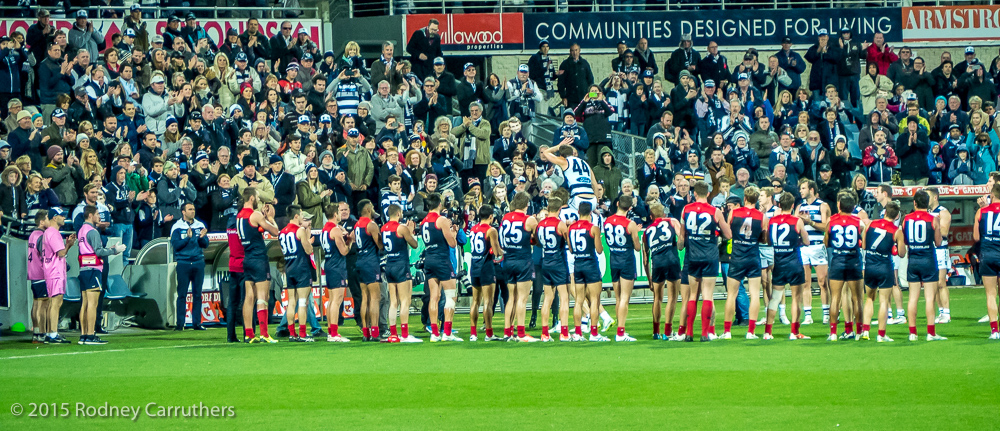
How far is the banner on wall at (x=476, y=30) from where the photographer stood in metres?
29.0

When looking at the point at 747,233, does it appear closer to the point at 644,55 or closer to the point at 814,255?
the point at 814,255

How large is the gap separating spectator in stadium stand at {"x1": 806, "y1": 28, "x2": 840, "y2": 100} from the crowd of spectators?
0.15 ft

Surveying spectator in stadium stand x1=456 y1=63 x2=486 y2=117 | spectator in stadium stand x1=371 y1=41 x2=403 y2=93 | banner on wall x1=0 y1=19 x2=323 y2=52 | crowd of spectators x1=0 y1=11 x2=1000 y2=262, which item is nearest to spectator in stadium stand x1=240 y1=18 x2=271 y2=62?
crowd of spectators x1=0 y1=11 x2=1000 y2=262

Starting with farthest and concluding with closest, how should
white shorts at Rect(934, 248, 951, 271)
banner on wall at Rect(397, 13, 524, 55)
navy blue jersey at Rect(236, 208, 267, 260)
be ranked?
banner on wall at Rect(397, 13, 524, 55) → white shorts at Rect(934, 248, 951, 271) → navy blue jersey at Rect(236, 208, 267, 260)

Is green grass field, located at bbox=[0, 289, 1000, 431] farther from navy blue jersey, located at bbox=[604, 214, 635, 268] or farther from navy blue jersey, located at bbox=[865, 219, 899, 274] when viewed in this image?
navy blue jersey, located at bbox=[604, 214, 635, 268]

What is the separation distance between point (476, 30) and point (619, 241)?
14098 mm

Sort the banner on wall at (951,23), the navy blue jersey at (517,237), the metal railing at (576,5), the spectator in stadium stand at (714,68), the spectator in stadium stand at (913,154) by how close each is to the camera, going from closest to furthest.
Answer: the navy blue jersey at (517,237) → the spectator in stadium stand at (913,154) → the spectator in stadium stand at (714,68) → the metal railing at (576,5) → the banner on wall at (951,23)

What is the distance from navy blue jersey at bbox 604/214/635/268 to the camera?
1609cm

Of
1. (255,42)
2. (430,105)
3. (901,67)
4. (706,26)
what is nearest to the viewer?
(255,42)

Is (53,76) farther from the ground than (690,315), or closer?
farther from the ground

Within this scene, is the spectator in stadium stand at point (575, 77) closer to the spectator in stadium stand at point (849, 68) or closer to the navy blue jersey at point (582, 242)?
the spectator in stadium stand at point (849, 68)

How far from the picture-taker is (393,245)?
16.5 m

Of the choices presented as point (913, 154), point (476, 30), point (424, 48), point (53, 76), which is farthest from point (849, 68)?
point (53, 76)

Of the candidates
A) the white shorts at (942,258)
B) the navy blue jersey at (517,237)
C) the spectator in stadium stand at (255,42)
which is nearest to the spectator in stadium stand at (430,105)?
the spectator in stadium stand at (255,42)
